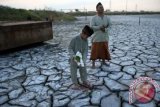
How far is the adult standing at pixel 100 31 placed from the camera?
15.7ft

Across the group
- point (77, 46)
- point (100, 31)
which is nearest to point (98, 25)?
point (100, 31)

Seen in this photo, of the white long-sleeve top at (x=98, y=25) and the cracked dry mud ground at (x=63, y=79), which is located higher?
the white long-sleeve top at (x=98, y=25)

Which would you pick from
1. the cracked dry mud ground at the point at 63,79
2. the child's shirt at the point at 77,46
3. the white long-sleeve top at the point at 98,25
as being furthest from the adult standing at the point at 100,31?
the child's shirt at the point at 77,46

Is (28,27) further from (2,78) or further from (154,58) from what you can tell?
(154,58)

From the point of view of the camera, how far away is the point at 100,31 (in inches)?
191

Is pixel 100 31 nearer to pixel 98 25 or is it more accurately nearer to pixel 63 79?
pixel 98 25

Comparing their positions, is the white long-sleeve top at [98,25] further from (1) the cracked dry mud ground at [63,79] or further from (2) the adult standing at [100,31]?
(1) the cracked dry mud ground at [63,79]

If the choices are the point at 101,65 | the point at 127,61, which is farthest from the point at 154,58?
the point at 101,65

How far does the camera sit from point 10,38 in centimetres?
742

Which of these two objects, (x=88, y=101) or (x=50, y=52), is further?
(x=50, y=52)

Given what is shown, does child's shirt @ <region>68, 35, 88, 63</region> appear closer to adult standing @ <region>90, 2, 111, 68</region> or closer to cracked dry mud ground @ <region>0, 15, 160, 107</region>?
cracked dry mud ground @ <region>0, 15, 160, 107</region>

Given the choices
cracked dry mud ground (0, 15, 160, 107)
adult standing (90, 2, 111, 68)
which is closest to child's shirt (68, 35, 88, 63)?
cracked dry mud ground (0, 15, 160, 107)

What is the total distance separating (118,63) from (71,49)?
2.68 m

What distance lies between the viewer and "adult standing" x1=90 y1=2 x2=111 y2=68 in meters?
4.78
